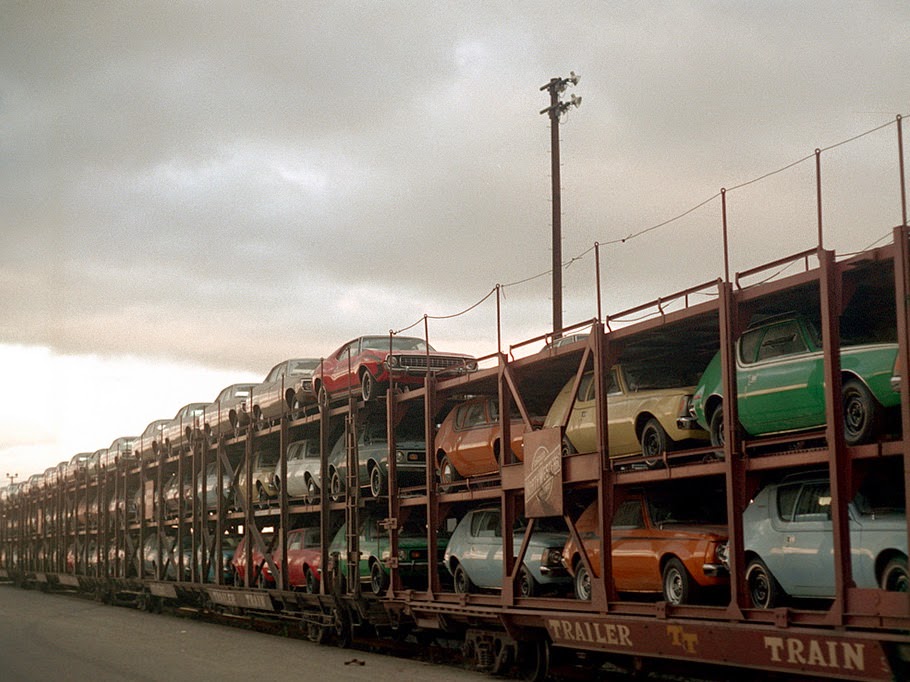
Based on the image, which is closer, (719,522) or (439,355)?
(719,522)

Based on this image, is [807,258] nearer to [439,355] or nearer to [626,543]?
[626,543]

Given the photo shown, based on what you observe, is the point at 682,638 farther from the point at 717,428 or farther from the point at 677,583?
the point at 717,428

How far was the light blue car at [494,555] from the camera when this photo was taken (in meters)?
14.0

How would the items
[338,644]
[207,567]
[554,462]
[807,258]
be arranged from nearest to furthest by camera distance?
[807,258], [554,462], [338,644], [207,567]

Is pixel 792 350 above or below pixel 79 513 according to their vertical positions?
above

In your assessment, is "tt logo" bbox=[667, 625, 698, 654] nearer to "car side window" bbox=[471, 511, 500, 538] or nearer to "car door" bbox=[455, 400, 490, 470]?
"car side window" bbox=[471, 511, 500, 538]

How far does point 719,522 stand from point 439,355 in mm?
6462

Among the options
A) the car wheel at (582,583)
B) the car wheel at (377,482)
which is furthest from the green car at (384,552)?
the car wheel at (582,583)

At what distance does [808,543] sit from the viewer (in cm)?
981

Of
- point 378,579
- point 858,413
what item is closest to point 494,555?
point 378,579

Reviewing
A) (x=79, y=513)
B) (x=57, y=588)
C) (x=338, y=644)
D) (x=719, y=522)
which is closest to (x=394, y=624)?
(x=338, y=644)

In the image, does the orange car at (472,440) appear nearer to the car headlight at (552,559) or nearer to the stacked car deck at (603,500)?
the stacked car deck at (603,500)

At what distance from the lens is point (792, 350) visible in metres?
10.2

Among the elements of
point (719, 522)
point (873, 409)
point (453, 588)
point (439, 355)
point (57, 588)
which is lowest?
point (57, 588)
